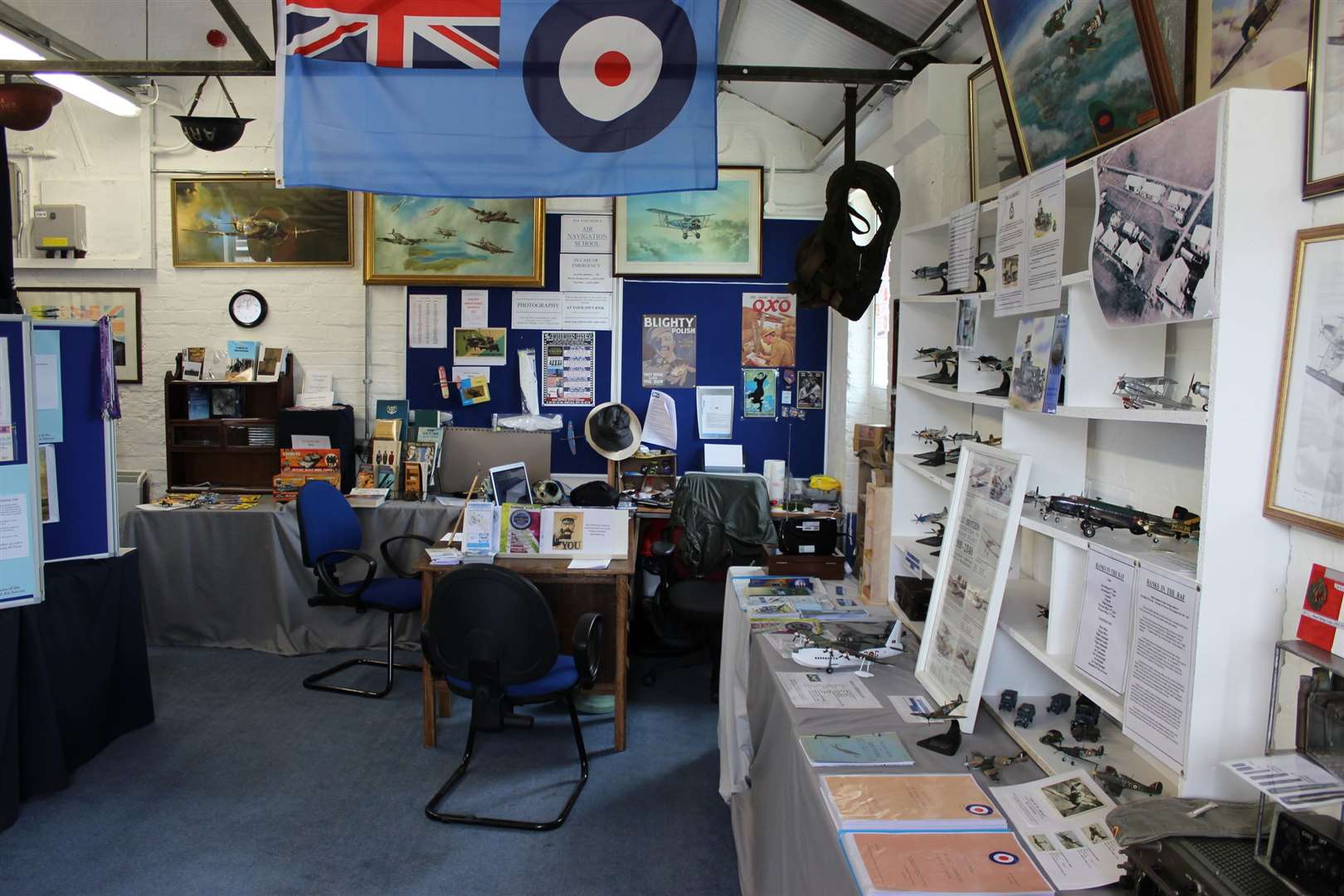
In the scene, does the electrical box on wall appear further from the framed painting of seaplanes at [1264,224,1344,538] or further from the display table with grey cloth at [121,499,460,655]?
the framed painting of seaplanes at [1264,224,1344,538]

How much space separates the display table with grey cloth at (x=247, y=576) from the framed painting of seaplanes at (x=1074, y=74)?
3.75 metres

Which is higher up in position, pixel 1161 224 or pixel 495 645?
pixel 1161 224

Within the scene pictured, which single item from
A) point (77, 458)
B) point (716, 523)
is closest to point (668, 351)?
point (716, 523)

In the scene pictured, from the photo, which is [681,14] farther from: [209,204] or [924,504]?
[209,204]

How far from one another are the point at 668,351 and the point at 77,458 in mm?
3288

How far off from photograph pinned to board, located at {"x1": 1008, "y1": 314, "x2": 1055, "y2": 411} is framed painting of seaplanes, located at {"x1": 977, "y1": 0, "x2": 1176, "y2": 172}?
1.53ft

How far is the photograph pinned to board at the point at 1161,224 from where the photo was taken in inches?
60.8

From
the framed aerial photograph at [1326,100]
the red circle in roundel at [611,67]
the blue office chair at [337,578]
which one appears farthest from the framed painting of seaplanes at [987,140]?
the blue office chair at [337,578]

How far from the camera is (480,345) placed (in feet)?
19.0

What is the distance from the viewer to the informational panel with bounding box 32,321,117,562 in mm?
3705

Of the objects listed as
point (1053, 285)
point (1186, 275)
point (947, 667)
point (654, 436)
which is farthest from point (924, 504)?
point (654, 436)

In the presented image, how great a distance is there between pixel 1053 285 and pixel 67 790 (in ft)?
13.2

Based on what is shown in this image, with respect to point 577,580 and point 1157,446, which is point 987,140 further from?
point 577,580

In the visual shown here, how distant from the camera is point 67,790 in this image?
3521 millimetres
